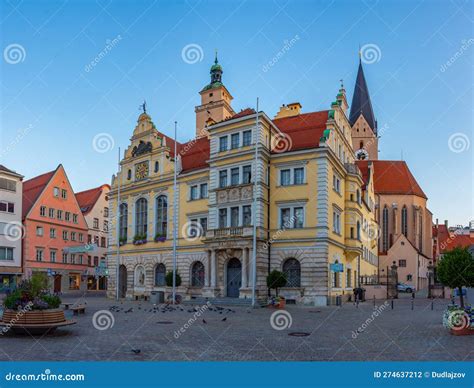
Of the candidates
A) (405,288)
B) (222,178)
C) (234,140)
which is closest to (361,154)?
(405,288)

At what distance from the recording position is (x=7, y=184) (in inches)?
2205

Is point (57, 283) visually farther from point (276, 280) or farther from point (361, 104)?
point (361, 104)

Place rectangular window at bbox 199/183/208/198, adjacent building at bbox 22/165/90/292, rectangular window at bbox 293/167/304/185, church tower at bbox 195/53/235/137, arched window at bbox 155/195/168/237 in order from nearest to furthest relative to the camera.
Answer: rectangular window at bbox 293/167/304/185, rectangular window at bbox 199/183/208/198, arched window at bbox 155/195/168/237, adjacent building at bbox 22/165/90/292, church tower at bbox 195/53/235/137

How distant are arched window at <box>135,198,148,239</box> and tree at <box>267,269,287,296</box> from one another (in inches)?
674

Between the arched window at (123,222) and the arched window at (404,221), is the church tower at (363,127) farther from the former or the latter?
the arched window at (123,222)

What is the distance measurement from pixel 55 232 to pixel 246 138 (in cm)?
3483

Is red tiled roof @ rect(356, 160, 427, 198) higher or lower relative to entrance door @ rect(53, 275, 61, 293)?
higher

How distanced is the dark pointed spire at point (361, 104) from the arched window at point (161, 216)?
62.4 meters

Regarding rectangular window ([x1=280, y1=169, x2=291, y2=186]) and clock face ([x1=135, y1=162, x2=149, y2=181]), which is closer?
rectangular window ([x1=280, y1=169, x2=291, y2=186])

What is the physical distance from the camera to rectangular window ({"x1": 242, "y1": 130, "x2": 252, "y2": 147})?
131 feet

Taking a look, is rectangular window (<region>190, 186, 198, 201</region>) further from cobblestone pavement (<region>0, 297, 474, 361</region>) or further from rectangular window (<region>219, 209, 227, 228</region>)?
cobblestone pavement (<region>0, 297, 474, 361</region>)

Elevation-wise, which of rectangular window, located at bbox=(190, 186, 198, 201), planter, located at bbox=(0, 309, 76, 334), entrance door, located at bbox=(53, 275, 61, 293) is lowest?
entrance door, located at bbox=(53, 275, 61, 293)

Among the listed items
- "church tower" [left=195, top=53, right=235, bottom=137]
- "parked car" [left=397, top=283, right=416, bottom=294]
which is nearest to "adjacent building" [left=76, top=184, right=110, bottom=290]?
"church tower" [left=195, top=53, right=235, bottom=137]

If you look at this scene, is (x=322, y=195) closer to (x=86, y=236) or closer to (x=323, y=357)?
(x=323, y=357)
